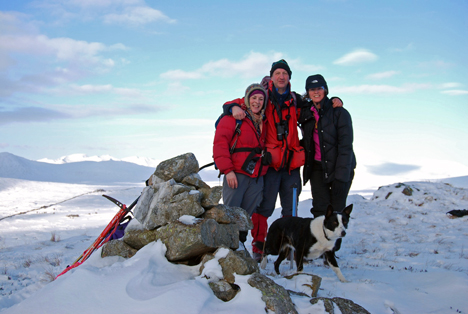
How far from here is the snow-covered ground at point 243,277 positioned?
2793 mm

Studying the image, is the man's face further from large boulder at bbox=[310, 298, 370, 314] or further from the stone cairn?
large boulder at bbox=[310, 298, 370, 314]

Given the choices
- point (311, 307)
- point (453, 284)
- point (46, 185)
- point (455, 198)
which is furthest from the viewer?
point (46, 185)

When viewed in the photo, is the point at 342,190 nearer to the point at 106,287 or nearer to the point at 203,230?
the point at 203,230

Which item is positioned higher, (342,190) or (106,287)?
(342,190)

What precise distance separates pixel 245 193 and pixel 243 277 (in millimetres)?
2358

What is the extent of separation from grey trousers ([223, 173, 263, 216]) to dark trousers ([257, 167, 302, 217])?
1.02 ft

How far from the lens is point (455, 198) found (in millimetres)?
13148

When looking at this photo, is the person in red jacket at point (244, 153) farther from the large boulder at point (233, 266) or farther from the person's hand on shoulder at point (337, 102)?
the large boulder at point (233, 266)

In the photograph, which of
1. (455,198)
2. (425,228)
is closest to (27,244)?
(425,228)

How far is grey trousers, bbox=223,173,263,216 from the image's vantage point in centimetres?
523

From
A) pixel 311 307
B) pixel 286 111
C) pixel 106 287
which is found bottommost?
pixel 311 307

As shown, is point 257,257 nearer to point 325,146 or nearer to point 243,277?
point 325,146

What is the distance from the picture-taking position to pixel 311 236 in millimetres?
4848

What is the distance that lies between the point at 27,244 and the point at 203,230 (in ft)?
26.1
